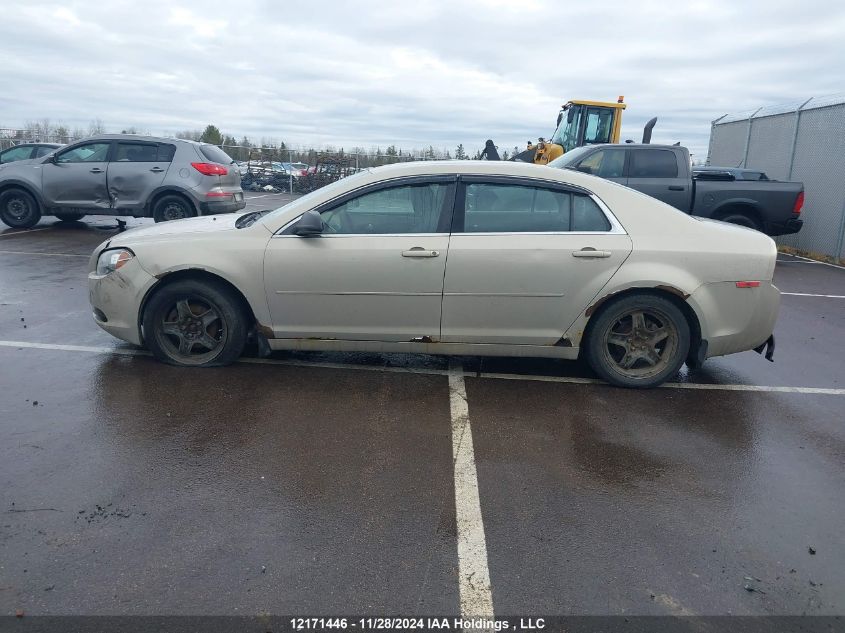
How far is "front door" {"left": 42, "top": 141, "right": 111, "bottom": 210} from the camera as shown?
11.6 m

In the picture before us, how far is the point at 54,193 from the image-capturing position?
11.6 metres

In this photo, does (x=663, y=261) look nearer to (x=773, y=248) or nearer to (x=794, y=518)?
(x=773, y=248)

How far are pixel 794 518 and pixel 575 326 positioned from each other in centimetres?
191

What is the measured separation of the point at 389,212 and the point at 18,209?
1052 centimetres

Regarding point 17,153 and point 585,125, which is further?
point 585,125

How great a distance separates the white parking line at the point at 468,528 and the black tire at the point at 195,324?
1.79m

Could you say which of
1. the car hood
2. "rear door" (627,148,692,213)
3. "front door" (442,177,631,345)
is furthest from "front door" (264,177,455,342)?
"rear door" (627,148,692,213)

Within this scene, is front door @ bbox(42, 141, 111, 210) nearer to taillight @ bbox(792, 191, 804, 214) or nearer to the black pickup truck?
the black pickup truck

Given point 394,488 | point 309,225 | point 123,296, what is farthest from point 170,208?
point 394,488

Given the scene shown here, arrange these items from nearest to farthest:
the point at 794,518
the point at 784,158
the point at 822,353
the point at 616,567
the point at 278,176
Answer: the point at 616,567, the point at 794,518, the point at 822,353, the point at 784,158, the point at 278,176

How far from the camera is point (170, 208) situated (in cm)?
1153

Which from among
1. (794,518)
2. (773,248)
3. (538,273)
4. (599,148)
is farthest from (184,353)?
(599,148)

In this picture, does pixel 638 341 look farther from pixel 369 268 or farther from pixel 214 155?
pixel 214 155

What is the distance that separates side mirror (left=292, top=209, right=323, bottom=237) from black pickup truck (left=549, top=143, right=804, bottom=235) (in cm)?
733
